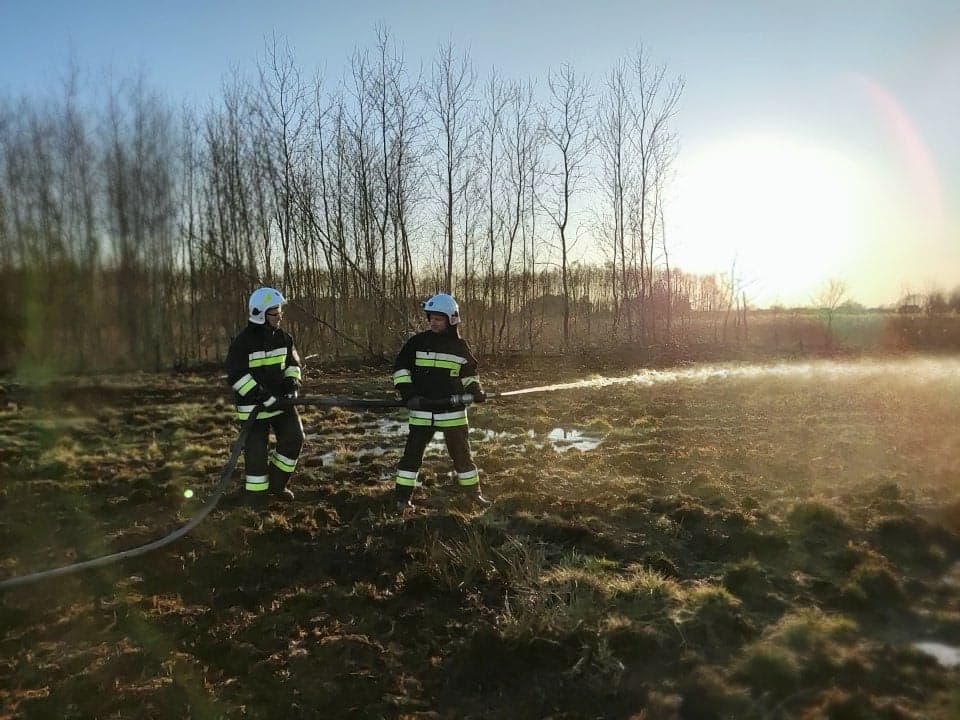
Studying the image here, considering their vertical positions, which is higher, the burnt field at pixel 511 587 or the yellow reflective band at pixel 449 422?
the yellow reflective band at pixel 449 422

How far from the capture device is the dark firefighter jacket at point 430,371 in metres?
6.23

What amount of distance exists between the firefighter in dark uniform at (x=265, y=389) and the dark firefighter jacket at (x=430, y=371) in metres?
1.33

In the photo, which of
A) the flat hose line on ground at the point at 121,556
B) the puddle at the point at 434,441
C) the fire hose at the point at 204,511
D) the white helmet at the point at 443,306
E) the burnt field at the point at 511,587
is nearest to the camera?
the burnt field at the point at 511,587

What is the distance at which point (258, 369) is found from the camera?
253 inches

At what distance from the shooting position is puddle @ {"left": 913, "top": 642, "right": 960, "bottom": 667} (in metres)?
3.47

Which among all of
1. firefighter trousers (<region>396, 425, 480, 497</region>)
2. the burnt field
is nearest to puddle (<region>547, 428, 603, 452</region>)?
the burnt field

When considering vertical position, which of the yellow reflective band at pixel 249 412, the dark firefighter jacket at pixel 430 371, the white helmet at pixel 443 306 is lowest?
the yellow reflective band at pixel 249 412

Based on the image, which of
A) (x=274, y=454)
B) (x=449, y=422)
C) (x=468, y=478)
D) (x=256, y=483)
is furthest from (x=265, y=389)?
(x=468, y=478)

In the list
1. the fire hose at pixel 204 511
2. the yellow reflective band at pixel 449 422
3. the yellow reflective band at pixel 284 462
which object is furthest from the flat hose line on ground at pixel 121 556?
the yellow reflective band at pixel 449 422

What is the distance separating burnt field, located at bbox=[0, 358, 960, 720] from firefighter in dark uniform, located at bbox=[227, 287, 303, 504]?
1.23 ft

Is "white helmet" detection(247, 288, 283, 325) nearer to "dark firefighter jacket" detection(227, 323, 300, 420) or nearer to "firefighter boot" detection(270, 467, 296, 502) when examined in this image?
"dark firefighter jacket" detection(227, 323, 300, 420)

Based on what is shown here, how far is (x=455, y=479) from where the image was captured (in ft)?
24.6

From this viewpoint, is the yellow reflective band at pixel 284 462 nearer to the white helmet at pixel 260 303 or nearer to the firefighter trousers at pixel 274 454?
the firefighter trousers at pixel 274 454

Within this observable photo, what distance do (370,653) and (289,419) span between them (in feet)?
11.5
